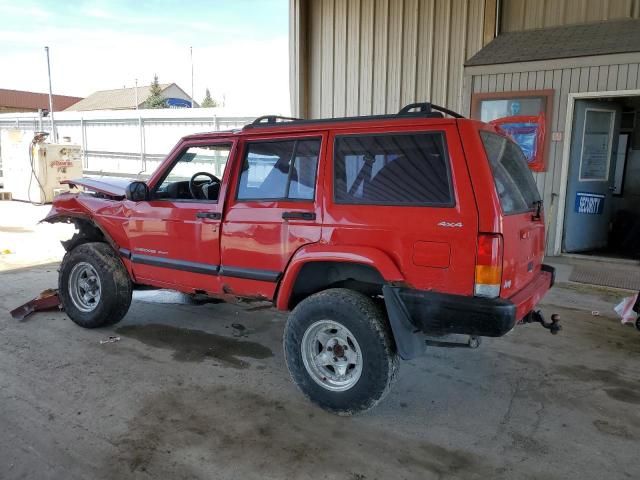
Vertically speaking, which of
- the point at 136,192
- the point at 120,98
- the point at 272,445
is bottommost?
the point at 272,445

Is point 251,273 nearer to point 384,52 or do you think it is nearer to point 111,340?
point 111,340

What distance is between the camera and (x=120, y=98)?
67125 millimetres

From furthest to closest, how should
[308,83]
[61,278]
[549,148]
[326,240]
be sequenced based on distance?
[308,83], [549,148], [61,278], [326,240]

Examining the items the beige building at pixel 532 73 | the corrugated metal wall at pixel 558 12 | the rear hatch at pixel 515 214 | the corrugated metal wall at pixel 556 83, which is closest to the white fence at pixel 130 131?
the beige building at pixel 532 73

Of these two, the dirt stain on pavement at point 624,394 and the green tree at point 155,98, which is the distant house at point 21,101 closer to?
the green tree at point 155,98

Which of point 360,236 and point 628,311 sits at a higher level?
point 360,236

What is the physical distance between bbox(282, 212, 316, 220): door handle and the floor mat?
4.95 metres

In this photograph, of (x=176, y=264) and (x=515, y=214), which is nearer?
(x=515, y=214)

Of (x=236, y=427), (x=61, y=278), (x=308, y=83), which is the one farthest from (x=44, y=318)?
(x=308, y=83)

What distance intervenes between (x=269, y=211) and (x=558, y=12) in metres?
6.60

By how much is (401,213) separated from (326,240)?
22.6 inches

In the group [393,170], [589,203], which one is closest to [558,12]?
[589,203]

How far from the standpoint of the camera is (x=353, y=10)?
9.93 meters

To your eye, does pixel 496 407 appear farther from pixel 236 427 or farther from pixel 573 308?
pixel 573 308
